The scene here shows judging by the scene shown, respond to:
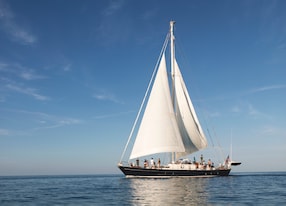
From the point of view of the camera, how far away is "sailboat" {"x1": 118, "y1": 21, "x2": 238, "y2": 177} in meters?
61.0

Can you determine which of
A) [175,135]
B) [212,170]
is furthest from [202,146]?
[175,135]

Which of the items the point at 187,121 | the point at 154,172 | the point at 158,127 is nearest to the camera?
the point at 158,127

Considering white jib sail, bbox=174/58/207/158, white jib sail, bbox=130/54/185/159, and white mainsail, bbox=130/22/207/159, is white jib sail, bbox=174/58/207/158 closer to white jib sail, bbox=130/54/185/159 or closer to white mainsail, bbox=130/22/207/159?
white mainsail, bbox=130/22/207/159

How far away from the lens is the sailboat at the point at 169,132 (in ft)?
200

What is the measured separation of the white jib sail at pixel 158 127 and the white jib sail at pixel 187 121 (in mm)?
4894

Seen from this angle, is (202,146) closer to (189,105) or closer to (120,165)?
(189,105)

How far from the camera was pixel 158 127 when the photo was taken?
6138cm

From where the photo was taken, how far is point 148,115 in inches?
2469

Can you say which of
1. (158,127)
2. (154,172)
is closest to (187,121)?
(158,127)

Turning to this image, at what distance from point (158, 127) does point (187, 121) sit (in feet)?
31.6

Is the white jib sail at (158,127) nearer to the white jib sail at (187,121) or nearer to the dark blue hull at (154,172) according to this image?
the dark blue hull at (154,172)

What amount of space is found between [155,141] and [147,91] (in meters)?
10.6

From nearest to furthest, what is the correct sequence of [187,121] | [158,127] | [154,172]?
[158,127], [154,172], [187,121]

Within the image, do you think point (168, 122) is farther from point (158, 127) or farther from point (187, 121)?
point (187, 121)
